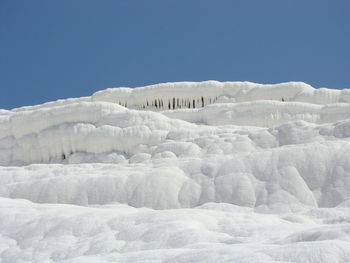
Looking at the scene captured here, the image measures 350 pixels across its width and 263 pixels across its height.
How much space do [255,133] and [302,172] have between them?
16.4ft

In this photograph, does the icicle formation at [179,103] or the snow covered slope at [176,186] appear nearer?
the snow covered slope at [176,186]

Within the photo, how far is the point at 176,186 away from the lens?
14.6 metres

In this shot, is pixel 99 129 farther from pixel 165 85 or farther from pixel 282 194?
pixel 165 85

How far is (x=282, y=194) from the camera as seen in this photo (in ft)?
44.4

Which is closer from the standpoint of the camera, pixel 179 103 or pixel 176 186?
pixel 176 186

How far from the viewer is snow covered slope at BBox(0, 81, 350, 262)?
8148mm

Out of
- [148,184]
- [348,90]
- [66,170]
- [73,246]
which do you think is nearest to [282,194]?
[148,184]

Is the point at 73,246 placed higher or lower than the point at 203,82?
lower

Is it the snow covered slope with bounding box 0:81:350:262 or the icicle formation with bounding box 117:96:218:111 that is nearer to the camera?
the snow covered slope with bounding box 0:81:350:262

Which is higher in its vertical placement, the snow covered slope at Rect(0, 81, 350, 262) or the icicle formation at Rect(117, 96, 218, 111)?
the icicle formation at Rect(117, 96, 218, 111)

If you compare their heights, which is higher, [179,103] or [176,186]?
[179,103]

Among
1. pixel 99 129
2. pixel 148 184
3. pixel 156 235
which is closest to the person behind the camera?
pixel 156 235

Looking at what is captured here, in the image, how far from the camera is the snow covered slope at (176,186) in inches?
321

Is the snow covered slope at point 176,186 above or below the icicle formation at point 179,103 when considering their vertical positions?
below
